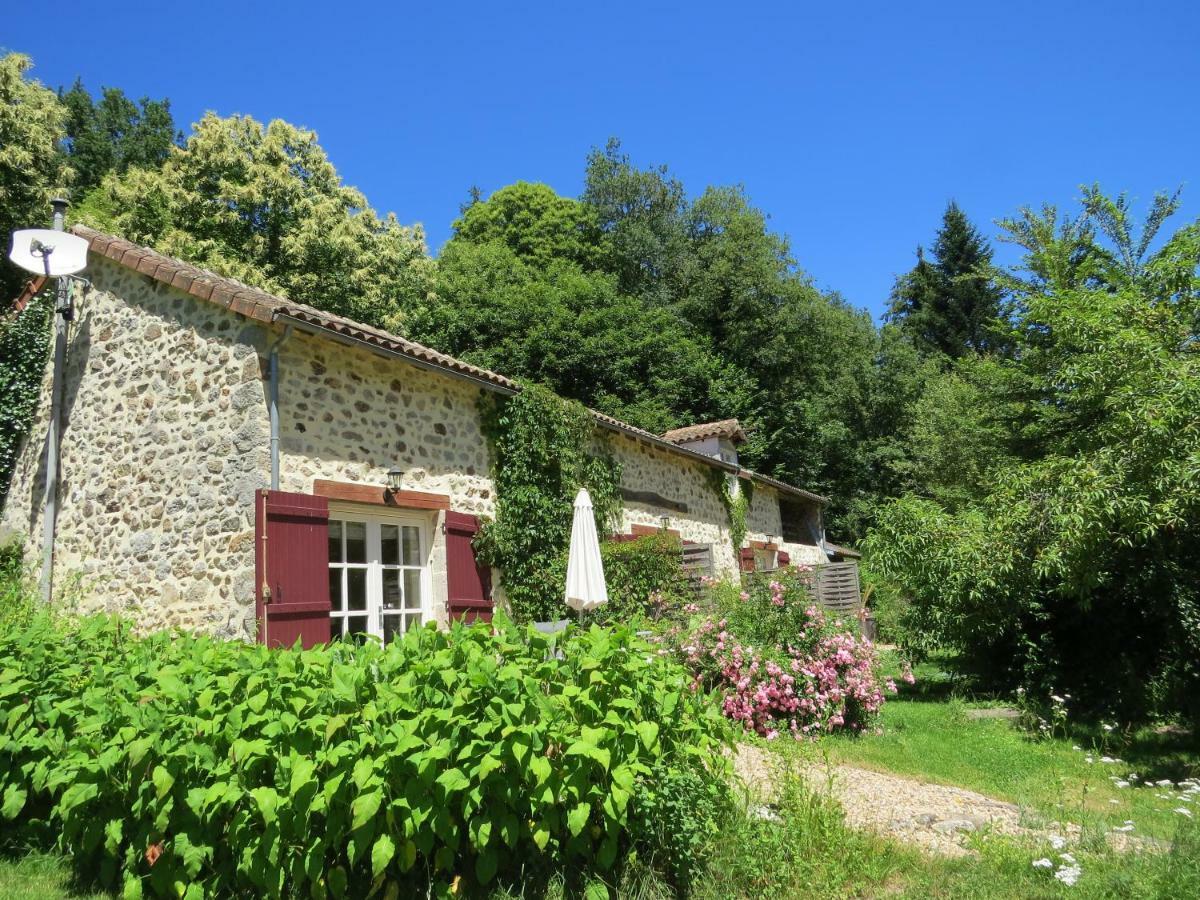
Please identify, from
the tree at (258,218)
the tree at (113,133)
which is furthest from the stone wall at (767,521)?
the tree at (113,133)

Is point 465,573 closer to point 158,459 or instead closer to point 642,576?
point 642,576

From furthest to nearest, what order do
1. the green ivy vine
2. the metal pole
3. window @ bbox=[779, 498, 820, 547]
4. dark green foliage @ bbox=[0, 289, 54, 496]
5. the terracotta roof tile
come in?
window @ bbox=[779, 498, 820, 547] < the terracotta roof tile < the green ivy vine < dark green foliage @ bbox=[0, 289, 54, 496] < the metal pole

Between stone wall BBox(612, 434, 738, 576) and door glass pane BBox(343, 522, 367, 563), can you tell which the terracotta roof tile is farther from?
door glass pane BBox(343, 522, 367, 563)

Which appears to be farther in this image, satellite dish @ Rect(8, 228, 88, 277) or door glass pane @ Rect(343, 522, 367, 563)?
satellite dish @ Rect(8, 228, 88, 277)

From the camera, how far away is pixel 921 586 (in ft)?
31.1

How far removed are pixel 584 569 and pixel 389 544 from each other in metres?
2.00

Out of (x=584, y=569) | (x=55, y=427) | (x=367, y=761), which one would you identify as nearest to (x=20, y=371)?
(x=55, y=427)

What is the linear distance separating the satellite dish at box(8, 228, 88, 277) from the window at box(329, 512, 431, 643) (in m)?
3.82

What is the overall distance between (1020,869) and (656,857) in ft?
5.65

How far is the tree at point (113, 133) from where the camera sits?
2544 cm

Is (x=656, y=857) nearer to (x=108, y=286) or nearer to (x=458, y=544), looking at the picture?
(x=458, y=544)

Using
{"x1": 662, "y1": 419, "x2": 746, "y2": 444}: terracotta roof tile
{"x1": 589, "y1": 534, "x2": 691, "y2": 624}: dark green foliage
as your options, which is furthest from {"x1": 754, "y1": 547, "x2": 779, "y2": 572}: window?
{"x1": 589, "y1": 534, "x2": 691, "y2": 624}: dark green foliage

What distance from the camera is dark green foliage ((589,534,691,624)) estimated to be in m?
10.2

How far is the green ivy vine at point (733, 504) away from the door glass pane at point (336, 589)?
8.37 m
